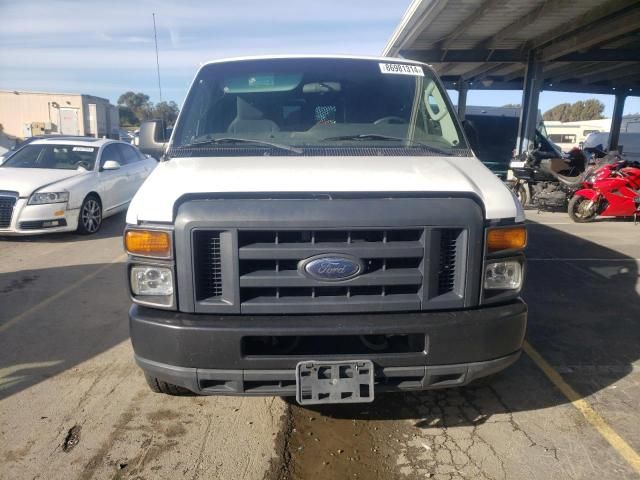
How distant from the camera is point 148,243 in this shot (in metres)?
2.79

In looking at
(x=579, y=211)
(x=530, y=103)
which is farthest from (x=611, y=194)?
(x=530, y=103)

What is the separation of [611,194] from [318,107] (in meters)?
8.80

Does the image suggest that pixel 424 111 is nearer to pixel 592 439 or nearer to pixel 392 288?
pixel 392 288

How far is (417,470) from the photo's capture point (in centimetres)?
291

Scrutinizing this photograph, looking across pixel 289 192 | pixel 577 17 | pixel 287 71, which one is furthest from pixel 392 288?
pixel 577 17

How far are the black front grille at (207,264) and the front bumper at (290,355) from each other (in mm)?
137

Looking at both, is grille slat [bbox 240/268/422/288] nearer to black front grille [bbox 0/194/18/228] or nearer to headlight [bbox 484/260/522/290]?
headlight [bbox 484/260/522/290]

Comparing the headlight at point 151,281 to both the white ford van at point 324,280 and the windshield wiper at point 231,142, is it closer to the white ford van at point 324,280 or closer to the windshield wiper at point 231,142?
the white ford van at point 324,280

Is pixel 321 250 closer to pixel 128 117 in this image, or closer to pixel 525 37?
pixel 525 37

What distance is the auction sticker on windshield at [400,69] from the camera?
13.9 ft

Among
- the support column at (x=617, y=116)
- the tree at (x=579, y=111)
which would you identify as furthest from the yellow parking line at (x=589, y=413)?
the tree at (x=579, y=111)

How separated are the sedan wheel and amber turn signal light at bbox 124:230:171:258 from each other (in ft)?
21.8

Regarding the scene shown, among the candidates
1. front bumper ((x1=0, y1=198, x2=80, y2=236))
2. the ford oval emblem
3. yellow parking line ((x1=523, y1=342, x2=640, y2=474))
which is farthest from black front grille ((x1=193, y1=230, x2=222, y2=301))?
front bumper ((x1=0, y1=198, x2=80, y2=236))

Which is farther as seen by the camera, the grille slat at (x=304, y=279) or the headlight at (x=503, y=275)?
the headlight at (x=503, y=275)
